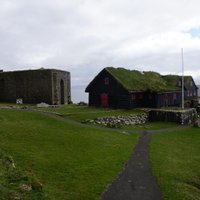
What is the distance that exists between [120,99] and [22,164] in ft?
113

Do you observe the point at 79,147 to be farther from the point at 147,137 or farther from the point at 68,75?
the point at 68,75

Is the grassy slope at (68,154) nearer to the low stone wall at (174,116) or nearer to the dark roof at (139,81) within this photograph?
the low stone wall at (174,116)

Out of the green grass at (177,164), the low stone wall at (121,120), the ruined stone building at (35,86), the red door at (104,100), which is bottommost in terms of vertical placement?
the green grass at (177,164)

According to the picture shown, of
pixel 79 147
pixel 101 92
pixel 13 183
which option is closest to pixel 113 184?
pixel 13 183

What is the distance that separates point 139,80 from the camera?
56.8 m

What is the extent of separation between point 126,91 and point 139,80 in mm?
6719

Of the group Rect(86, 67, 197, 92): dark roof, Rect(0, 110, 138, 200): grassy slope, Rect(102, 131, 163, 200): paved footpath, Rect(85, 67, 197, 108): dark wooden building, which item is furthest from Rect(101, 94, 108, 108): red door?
Rect(102, 131, 163, 200): paved footpath

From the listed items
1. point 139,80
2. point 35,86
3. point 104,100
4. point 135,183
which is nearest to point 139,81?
point 139,80

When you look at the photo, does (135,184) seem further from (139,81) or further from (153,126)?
(139,81)

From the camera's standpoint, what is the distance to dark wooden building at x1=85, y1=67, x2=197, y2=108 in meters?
51.8

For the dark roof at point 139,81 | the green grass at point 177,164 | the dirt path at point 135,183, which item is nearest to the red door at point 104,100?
the dark roof at point 139,81

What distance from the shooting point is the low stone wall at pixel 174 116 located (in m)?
45.9

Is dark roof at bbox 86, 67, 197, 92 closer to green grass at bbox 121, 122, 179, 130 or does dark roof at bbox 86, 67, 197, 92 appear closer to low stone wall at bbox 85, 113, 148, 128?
low stone wall at bbox 85, 113, 148, 128

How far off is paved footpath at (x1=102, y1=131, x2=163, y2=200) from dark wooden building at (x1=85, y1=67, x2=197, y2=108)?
28754 millimetres
